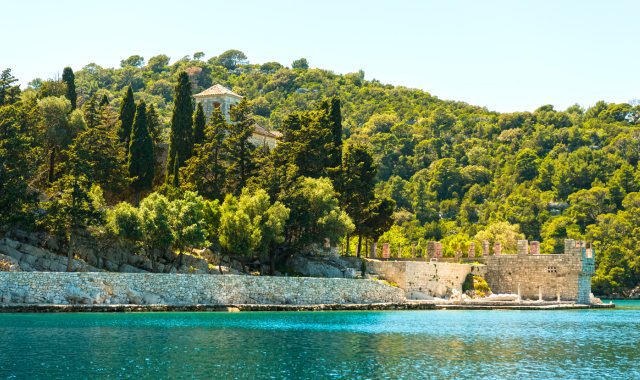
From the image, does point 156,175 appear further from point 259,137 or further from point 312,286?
point 312,286

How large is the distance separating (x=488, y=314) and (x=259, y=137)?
25784 millimetres

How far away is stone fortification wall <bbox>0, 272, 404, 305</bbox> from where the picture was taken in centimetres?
3912

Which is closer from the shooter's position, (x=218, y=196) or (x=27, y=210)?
(x=27, y=210)

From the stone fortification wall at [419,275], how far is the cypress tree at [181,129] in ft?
47.7

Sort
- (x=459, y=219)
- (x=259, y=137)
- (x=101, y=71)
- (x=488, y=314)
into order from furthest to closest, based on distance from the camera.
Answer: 1. (x=101, y=71)
2. (x=459, y=219)
3. (x=259, y=137)
4. (x=488, y=314)

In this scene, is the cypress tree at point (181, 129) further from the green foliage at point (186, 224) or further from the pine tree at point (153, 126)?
the green foliage at point (186, 224)

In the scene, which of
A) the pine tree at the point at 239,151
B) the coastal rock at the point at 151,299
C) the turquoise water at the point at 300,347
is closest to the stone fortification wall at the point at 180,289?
the coastal rock at the point at 151,299

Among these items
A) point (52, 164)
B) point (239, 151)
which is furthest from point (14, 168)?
point (239, 151)

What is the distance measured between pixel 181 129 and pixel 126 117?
15.6 feet

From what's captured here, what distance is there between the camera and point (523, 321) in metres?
45.8

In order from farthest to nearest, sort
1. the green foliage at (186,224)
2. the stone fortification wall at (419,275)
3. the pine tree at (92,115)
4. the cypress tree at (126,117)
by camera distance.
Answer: the cypress tree at (126,117) → the pine tree at (92,115) → the stone fortification wall at (419,275) → the green foliage at (186,224)

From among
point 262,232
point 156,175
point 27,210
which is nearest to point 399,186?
point 156,175

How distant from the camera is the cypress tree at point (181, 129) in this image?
58.3 meters

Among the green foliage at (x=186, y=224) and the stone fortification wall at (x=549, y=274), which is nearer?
the green foliage at (x=186, y=224)
